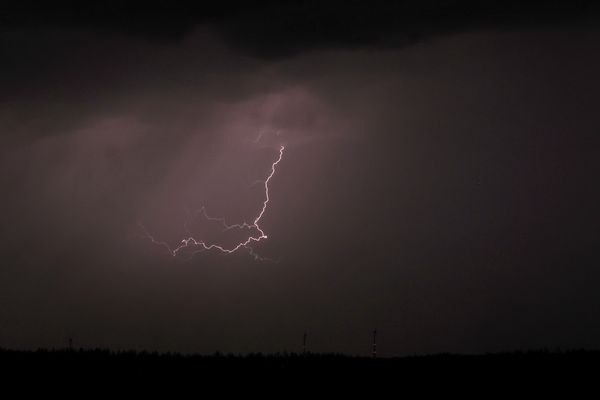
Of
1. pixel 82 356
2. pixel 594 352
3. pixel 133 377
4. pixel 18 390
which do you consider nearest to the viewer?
pixel 18 390

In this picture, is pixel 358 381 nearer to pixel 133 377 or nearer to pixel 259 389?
pixel 259 389

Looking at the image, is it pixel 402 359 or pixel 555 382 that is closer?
pixel 555 382

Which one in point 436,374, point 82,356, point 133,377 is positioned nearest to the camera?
point 133,377

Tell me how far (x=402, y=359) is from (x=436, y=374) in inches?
91.2

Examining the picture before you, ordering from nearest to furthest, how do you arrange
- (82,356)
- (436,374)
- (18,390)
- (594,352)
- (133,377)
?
(18,390) → (133,377) → (436,374) → (82,356) → (594,352)

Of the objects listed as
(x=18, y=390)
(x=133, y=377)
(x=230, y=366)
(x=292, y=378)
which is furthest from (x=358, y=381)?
(x=18, y=390)

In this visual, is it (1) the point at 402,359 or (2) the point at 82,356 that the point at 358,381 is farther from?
(2) the point at 82,356

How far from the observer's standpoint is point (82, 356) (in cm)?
1800

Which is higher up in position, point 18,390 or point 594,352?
point 594,352

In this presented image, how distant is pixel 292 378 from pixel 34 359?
17.9 ft

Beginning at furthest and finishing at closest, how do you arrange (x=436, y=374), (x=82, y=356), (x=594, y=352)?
1. (x=594, y=352)
2. (x=82, y=356)
3. (x=436, y=374)

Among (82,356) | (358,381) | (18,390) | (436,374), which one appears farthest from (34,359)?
(436,374)

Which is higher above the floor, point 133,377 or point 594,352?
point 594,352

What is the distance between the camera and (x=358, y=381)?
1562 cm
